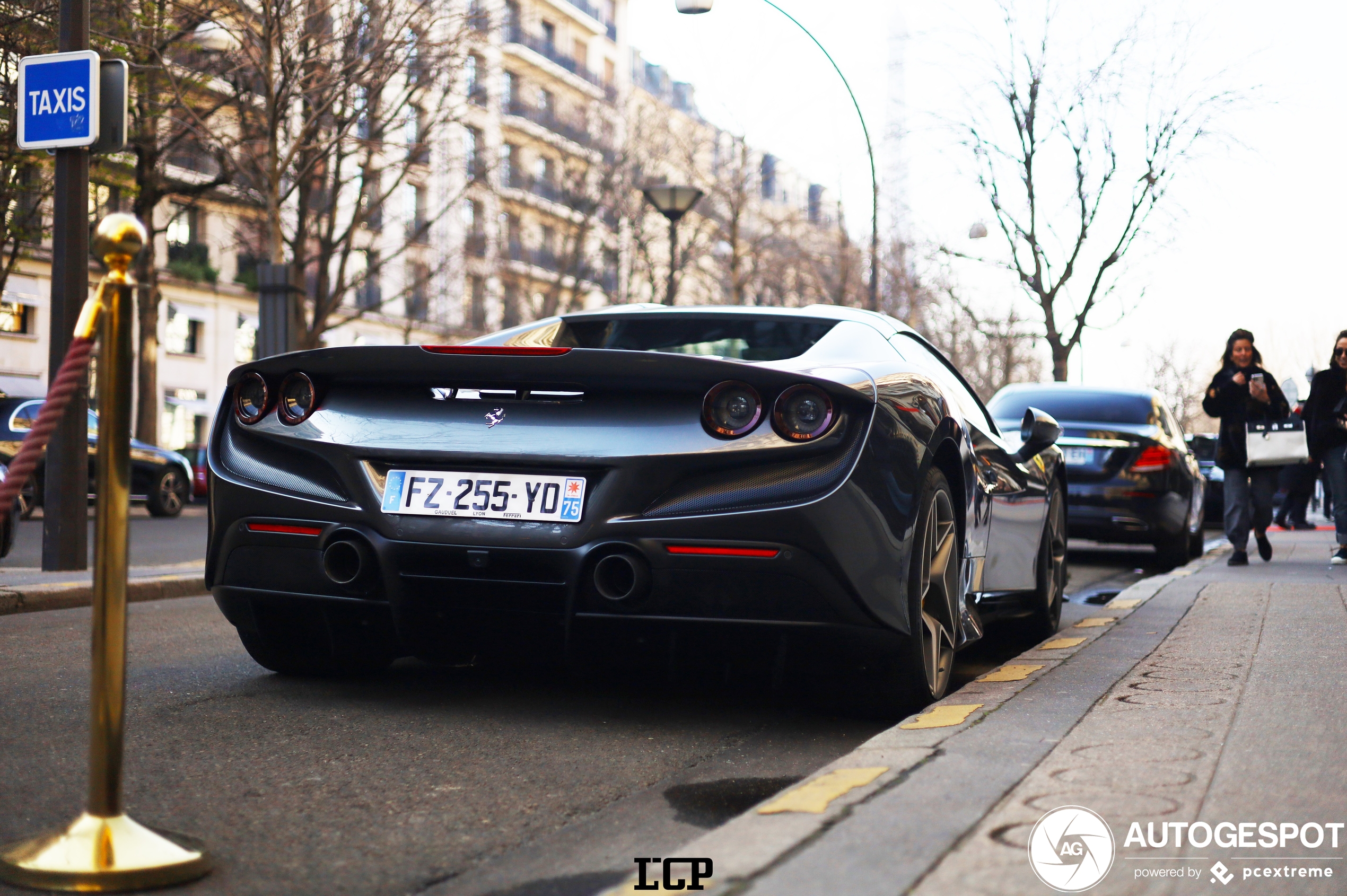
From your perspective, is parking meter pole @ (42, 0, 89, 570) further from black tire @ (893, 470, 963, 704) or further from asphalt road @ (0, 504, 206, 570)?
black tire @ (893, 470, 963, 704)

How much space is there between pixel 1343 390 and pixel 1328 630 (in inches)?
223

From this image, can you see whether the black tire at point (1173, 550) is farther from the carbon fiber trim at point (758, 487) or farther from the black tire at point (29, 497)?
the black tire at point (29, 497)

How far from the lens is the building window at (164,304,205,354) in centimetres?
4094

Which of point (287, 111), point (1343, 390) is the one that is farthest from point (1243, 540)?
point (287, 111)

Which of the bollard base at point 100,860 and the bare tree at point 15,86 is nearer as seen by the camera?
the bollard base at point 100,860

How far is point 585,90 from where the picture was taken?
41656 mm

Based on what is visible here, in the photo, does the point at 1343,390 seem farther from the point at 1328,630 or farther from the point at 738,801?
the point at 738,801

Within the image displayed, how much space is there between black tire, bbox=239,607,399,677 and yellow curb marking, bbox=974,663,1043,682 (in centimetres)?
185

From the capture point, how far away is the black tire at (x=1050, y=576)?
6438mm

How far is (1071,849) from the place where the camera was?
2.58m

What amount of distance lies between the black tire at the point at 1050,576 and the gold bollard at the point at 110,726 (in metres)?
4.43

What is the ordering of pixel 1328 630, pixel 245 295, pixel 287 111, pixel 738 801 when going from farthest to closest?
pixel 245 295, pixel 287 111, pixel 1328 630, pixel 738 801

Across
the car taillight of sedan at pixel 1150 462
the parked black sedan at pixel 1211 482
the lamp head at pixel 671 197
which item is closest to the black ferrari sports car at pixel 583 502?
the car taillight of sedan at pixel 1150 462

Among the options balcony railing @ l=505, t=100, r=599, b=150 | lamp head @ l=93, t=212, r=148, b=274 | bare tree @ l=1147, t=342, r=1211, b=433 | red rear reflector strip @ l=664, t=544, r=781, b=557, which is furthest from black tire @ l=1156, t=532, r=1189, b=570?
bare tree @ l=1147, t=342, r=1211, b=433
